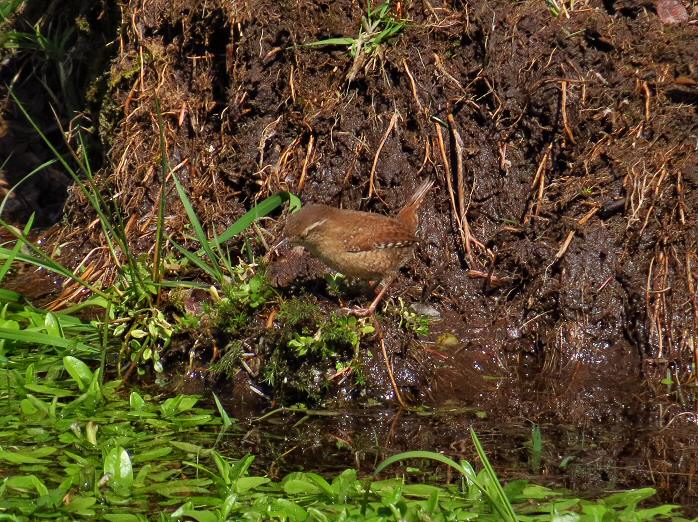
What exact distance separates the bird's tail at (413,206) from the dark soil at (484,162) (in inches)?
7.8

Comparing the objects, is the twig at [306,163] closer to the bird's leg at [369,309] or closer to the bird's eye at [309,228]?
the bird's eye at [309,228]

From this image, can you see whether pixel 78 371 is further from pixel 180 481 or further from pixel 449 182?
pixel 449 182

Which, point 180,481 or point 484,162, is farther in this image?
point 484,162

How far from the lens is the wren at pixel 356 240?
5.89m

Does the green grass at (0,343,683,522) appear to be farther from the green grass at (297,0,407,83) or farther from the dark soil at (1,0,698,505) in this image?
the green grass at (297,0,407,83)

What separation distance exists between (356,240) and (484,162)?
1.25 m

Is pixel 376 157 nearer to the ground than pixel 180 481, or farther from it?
farther from it

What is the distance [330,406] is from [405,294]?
1118mm

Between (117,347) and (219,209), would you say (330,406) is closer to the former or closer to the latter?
(117,347)

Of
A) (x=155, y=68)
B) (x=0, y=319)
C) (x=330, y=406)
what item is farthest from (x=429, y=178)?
(x=0, y=319)

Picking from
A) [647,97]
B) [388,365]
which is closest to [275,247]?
[388,365]

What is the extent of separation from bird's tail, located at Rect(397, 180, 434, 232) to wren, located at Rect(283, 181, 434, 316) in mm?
41

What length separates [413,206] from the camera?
20.8 ft

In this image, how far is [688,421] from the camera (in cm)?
539
